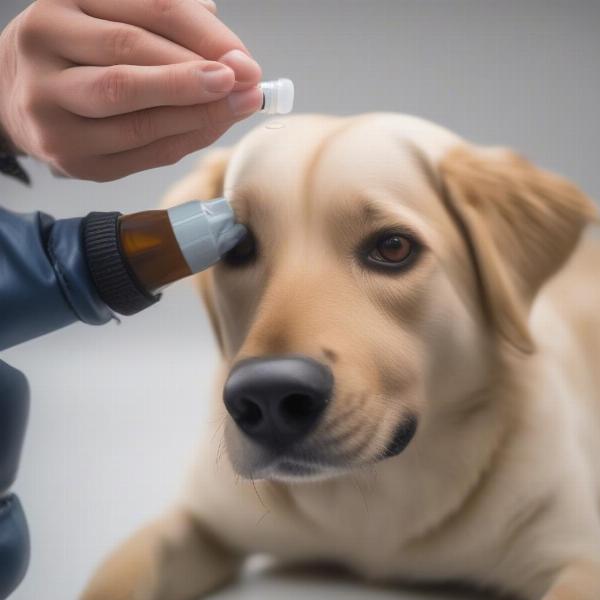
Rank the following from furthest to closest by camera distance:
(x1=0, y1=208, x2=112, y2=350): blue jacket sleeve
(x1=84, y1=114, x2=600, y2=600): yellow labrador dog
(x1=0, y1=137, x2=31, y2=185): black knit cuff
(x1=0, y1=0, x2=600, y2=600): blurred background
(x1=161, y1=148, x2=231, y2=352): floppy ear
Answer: (x1=0, y1=0, x2=600, y2=600): blurred background, (x1=161, y1=148, x2=231, y2=352): floppy ear, (x1=0, y1=137, x2=31, y2=185): black knit cuff, (x1=84, y1=114, x2=600, y2=600): yellow labrador dog, (x1=0, y1=208, x2=112, y2=350): blue jacket sleeve

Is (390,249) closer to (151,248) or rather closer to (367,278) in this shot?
(367,278)

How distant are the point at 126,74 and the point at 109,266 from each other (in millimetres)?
186

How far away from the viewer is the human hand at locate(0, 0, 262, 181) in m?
0.84

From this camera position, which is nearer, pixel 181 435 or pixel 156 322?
pixel 181 435

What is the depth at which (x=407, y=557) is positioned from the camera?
1.13 m

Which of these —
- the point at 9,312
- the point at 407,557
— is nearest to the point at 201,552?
the point at 407,557

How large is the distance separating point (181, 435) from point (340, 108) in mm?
617

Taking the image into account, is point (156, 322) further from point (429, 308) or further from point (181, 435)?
point (429, 308)

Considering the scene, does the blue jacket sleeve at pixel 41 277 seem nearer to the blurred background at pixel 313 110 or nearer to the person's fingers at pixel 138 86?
the person's fingers at pixel 138 86

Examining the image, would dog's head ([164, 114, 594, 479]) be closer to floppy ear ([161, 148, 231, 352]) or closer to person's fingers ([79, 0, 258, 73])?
floppy ear ([161, 148, 231, 352])

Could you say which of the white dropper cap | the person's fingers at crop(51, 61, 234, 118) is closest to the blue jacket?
the person's fingers at crop(51, 61, 234, 118)

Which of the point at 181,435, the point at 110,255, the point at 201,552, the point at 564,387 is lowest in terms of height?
the point at 181,435

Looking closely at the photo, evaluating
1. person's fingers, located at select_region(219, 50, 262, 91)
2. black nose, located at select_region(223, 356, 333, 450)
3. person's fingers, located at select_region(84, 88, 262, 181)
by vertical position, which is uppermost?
person's fingers, located at select_region(219, 50, 262, 91)

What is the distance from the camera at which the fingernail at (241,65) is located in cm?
86
